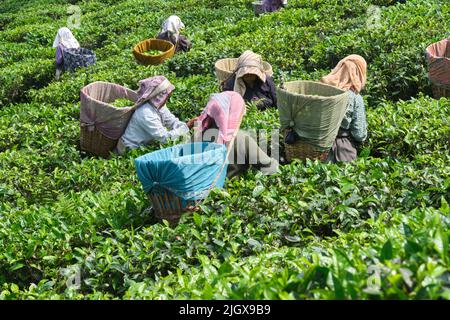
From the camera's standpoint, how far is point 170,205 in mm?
4301

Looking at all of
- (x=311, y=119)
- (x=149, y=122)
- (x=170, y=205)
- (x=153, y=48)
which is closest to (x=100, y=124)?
(x=149, y=122)

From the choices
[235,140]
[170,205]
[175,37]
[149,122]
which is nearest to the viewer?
[170,205]

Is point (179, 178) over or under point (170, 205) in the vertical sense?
over

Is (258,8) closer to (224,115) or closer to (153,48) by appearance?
(153,48)

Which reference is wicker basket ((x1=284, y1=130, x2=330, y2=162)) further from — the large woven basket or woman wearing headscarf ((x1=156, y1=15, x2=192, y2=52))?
woman wearing headscarf ((x1=156, y1=15, x2=192, y2=52))

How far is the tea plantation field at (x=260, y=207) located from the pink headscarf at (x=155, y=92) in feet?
1.78

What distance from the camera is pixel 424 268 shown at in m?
2.41

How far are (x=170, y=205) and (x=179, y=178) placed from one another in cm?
25

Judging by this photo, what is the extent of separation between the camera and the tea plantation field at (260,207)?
8.91 feet

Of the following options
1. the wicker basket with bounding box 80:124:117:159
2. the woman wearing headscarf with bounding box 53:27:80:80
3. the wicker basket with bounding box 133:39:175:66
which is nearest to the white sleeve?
the wicker basket with bounding box 80:124:117:159

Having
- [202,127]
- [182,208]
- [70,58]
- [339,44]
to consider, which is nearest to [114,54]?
[70,58]

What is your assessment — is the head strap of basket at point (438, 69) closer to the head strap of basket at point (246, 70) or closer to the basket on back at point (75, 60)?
the head strap of basket at point (246, 70)

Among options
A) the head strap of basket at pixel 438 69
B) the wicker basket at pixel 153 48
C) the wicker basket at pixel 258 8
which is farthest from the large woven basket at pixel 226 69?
the wicker basket at pixel 258 8
